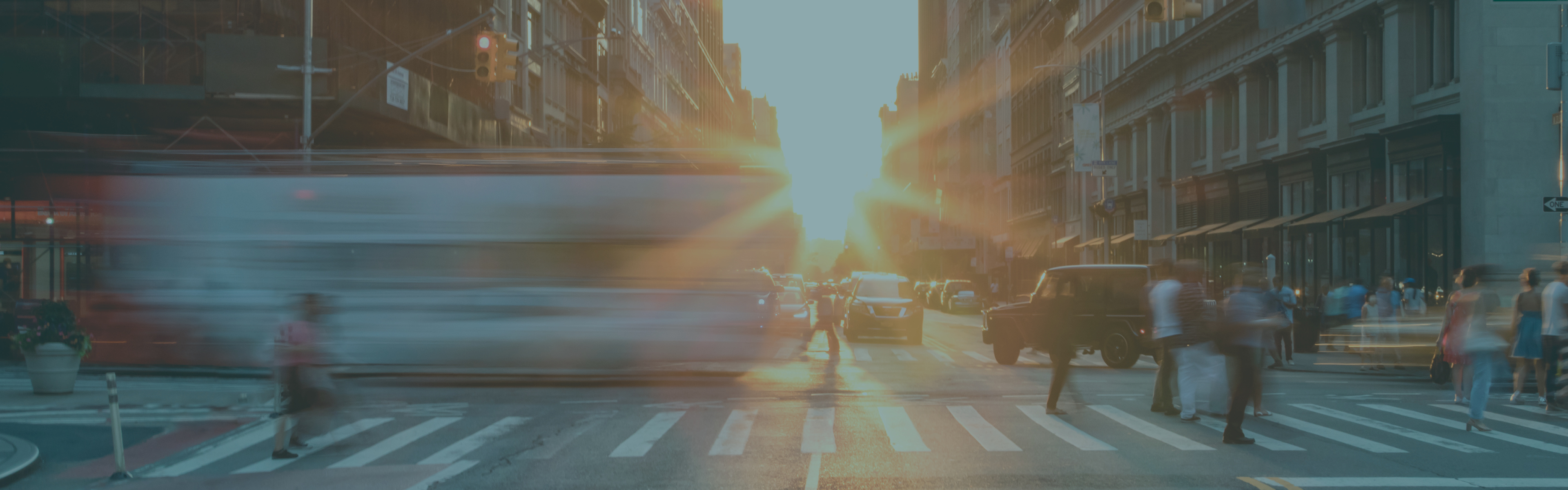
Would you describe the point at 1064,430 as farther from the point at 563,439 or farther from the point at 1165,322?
the point at 563,439

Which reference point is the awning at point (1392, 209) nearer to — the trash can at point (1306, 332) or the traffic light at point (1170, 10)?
the trash can at point (1306, 332)

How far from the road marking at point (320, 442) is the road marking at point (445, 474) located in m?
1.50

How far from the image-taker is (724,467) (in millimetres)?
9820

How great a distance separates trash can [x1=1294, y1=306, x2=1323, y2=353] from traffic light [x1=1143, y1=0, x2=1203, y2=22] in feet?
47.1

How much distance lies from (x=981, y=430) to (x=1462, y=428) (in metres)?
5.02

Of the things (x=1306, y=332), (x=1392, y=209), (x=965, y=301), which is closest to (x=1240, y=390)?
(x=1306, y=332)

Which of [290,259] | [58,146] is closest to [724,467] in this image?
[290,259]

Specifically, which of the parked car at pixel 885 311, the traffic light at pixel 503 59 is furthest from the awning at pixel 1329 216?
the traffic light at pixel 503 59

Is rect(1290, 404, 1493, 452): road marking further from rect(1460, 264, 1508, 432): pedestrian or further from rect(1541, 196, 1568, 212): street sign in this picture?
rect(1541, 196, 1568, 212): street sign

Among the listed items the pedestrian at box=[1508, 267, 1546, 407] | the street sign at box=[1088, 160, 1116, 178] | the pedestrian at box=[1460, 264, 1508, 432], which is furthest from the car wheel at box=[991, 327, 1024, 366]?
the street sign at box=[1088, 160, 1116, 178]

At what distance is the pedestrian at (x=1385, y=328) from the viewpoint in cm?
2116

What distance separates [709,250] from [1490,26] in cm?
1683

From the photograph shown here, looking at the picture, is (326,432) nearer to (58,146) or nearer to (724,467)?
(724,467)

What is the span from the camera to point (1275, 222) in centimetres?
3416
